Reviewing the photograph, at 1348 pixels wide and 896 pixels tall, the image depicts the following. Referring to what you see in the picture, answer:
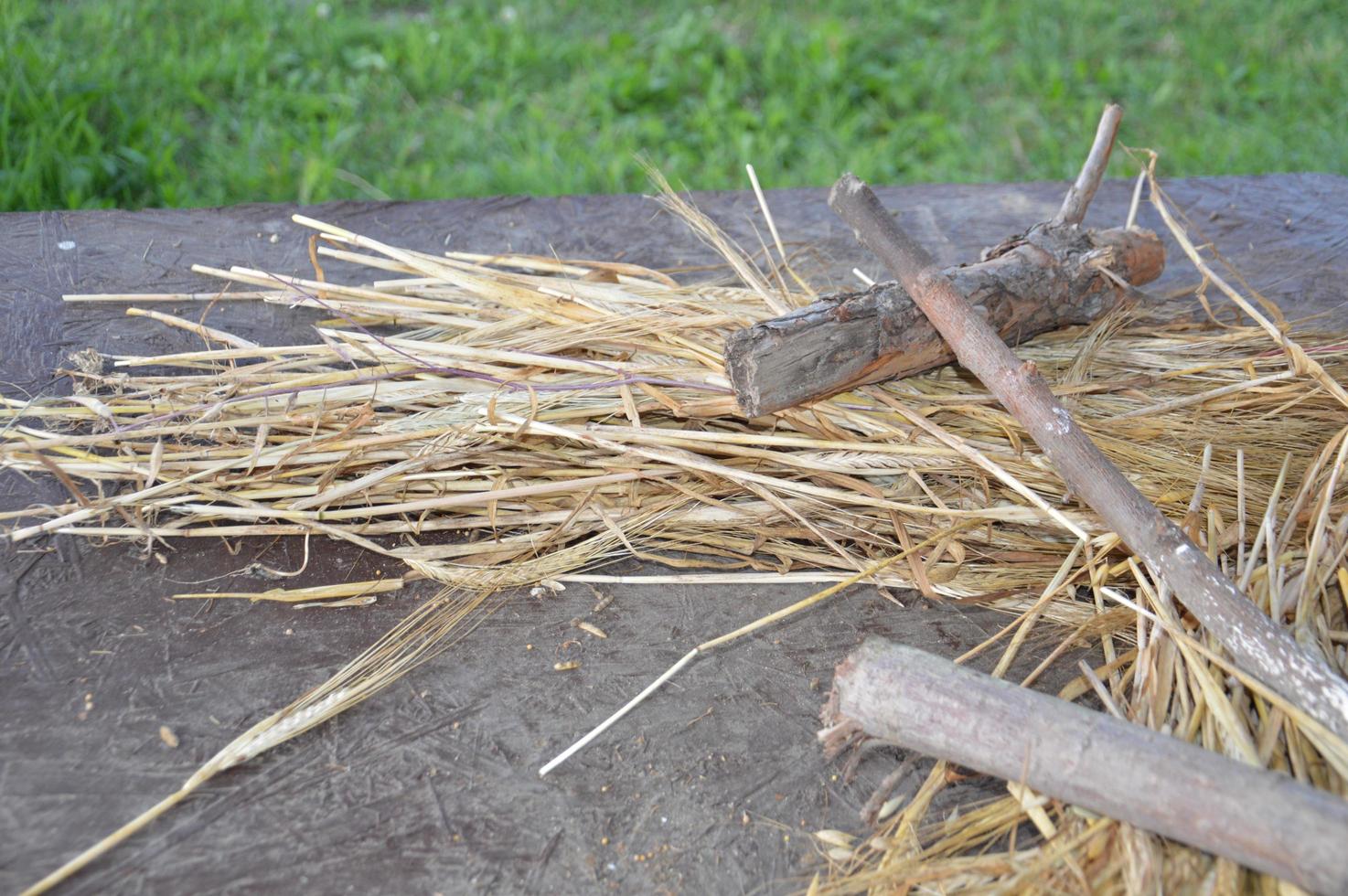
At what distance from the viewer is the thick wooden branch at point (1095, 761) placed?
1160mm

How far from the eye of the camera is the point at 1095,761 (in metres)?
1.28

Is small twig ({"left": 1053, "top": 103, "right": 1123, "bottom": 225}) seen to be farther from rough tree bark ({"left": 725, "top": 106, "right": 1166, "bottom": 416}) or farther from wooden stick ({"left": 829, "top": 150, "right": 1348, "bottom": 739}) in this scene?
wooden stick ({"left": 829, "top": 150, "right": 1348, "bottom": 739})

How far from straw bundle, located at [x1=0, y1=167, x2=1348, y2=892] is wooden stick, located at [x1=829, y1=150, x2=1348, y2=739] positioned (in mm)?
92

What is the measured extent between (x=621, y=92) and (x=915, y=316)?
2493 mm

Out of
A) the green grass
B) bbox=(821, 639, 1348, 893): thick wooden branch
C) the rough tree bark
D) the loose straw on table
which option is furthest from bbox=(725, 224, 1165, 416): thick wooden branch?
the green grass

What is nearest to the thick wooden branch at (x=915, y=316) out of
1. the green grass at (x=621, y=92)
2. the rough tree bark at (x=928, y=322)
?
the rough tree bark at (x=928, y=322)

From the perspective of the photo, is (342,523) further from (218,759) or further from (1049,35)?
(1049,35)

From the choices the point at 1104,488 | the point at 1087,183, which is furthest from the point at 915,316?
the point at 1087,183

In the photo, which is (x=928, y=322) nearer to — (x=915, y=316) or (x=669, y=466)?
(x=915, y=316)

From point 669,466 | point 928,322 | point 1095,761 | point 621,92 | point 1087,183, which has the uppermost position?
point 1087,183

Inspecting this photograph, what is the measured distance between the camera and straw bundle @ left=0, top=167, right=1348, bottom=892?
1.72 m

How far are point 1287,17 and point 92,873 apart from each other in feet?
17.2

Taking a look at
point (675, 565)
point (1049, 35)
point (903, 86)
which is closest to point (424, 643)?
point (675, 565)

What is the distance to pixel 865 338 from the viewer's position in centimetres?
181
